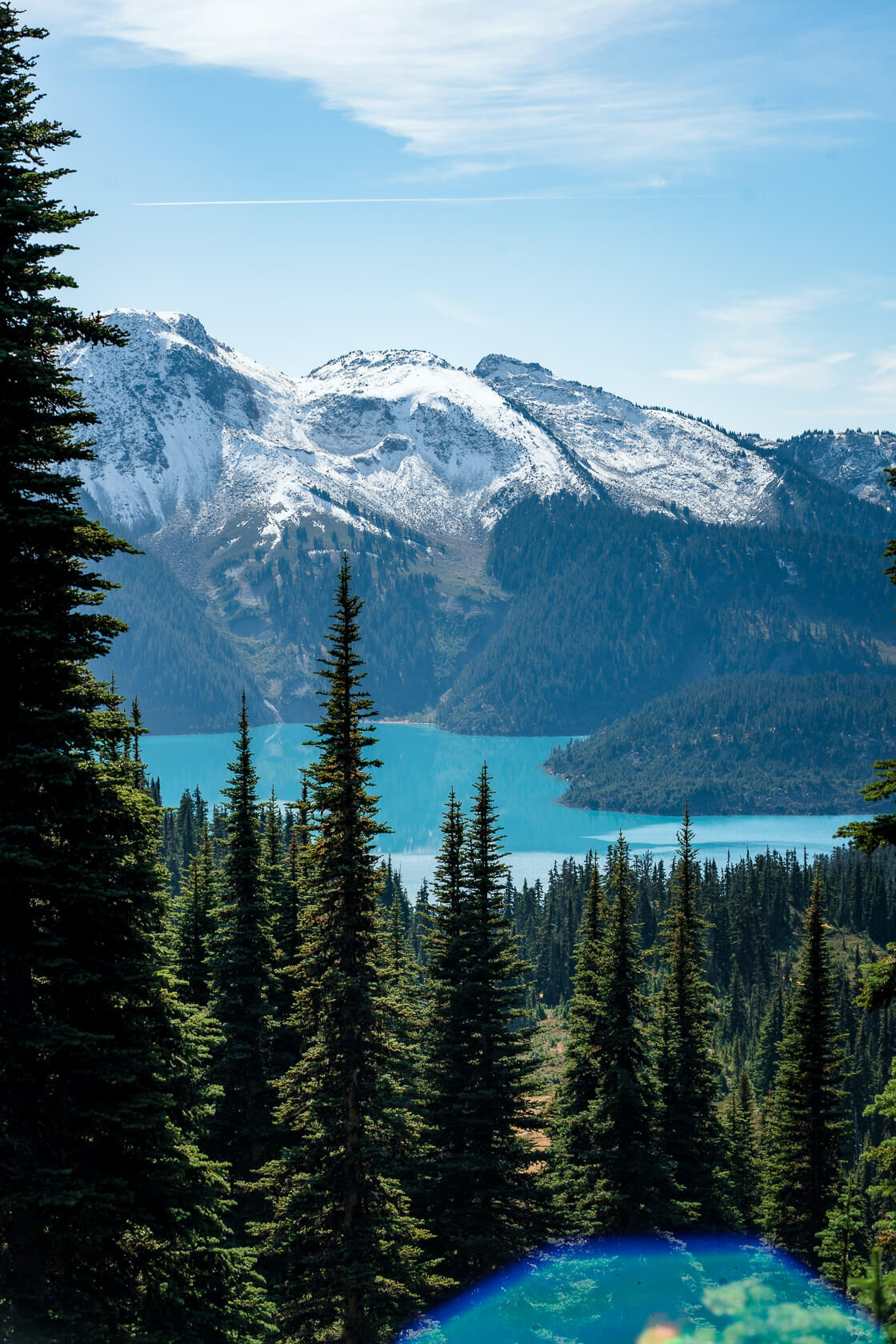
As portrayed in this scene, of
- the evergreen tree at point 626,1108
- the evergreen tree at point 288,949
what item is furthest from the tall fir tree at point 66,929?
the evergreen tree at point 626,1108

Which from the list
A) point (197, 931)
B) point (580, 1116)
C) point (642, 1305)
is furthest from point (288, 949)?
point (642, 1305)

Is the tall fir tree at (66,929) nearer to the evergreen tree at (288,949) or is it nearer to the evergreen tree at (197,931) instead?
the evergreen tree at (288,949)

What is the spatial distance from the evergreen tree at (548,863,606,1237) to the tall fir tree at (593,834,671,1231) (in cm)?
39

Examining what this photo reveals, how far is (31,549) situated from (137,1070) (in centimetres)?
864

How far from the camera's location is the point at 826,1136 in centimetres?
4694

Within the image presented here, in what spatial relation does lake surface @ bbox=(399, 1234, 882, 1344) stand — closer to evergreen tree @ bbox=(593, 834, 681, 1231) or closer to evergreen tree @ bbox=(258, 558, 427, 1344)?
evergreen tree @ bbox=(593, 834, 681, 1231)

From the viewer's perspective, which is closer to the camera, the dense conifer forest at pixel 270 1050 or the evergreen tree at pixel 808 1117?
the dense conifer forest at pixel 270 1050

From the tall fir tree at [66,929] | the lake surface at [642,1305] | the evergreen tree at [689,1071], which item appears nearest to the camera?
the tall fir tree at [66,929]

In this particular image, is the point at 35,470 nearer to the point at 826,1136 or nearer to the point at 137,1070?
the point at 137,1070

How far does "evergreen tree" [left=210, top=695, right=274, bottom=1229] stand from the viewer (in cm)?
3969

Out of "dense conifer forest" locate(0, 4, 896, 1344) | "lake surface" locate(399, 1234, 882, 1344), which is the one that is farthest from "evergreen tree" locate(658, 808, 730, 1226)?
"lake surface" locate(399, 1234, 882, 1344)

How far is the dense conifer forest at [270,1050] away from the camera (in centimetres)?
1745

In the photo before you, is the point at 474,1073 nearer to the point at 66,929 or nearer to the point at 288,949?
the point at 288,949

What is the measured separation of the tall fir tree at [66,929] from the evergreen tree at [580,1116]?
20703mm
